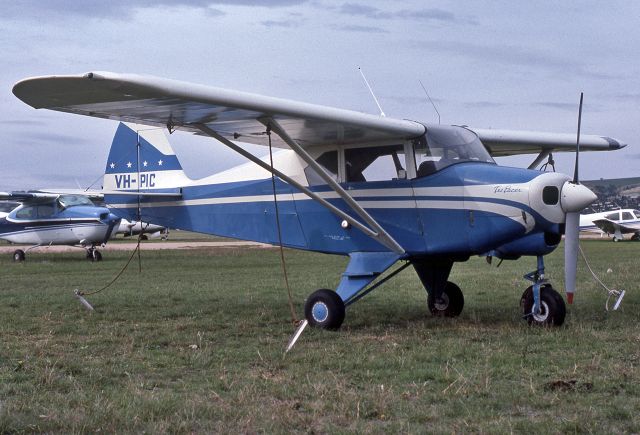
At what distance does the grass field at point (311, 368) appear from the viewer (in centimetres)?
492

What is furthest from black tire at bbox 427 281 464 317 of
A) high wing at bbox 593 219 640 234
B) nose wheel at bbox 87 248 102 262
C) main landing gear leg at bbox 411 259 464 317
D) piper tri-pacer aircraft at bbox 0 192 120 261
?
high wing at bbox 593 219 640 234

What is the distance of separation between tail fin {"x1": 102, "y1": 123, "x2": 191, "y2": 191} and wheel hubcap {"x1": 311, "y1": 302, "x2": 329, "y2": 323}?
13.8ft

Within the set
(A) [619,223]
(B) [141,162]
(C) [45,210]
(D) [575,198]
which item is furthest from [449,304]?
(A) [619,223]

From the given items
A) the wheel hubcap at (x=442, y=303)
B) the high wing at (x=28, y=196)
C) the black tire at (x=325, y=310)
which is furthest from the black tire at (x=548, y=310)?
the high wing at (x=28, y=196)

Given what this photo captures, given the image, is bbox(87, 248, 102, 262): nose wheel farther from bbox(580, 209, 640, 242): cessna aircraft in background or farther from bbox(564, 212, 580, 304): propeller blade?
bbox(580, 209, 640, 242): cessna aircraft in background

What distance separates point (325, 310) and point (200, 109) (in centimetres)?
277

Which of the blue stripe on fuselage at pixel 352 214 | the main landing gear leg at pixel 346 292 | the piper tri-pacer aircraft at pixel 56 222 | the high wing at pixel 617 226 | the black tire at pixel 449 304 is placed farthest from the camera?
the high wing at pixel 617 226

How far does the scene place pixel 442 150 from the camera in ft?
31.7

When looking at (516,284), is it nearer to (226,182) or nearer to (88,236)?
(226,182)

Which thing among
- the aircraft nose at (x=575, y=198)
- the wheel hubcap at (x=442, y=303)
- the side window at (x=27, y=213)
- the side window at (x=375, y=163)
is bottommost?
the wheel hubcap at (x=442, y=303)

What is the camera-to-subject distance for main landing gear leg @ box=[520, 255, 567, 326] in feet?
29.2

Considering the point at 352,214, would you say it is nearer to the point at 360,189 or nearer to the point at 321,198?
the point at 360,189

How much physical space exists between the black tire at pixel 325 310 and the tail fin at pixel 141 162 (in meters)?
4.16

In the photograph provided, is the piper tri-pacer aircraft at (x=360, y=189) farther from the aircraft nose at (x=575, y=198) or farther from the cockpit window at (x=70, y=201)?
the cockpit window at (x=70, y=201)
